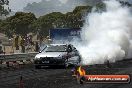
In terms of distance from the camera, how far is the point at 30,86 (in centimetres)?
1478

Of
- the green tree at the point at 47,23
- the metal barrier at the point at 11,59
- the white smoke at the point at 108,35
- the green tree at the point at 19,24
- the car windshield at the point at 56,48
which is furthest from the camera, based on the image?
the green tree at the point at 47,23

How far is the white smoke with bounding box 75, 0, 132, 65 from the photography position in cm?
3238

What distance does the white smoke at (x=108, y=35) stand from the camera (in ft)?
106

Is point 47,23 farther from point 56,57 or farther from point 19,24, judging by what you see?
point 56,57

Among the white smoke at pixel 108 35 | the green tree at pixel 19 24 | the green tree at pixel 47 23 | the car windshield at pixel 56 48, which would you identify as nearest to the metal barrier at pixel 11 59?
the car windshield at pixel 56 48

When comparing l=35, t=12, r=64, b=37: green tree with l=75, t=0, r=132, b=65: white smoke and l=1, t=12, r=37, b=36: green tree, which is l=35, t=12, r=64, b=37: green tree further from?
l=75, t=0, r=132, b=65: white smoke

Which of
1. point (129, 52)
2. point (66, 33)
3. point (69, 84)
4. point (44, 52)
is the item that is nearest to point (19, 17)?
point (66, 33)

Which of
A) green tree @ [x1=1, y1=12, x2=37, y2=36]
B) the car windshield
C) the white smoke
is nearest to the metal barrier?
the car windshield

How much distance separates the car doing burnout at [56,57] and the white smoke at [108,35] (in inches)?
191

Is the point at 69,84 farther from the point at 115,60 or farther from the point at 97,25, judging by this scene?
the point at 97,25

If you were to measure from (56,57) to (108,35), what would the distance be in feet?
45.3

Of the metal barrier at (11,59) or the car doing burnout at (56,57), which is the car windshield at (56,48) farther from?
the metal barrier at (11,59)

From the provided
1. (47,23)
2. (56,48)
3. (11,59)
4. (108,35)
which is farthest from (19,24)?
(56,48)

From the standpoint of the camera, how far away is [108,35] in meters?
37.0
